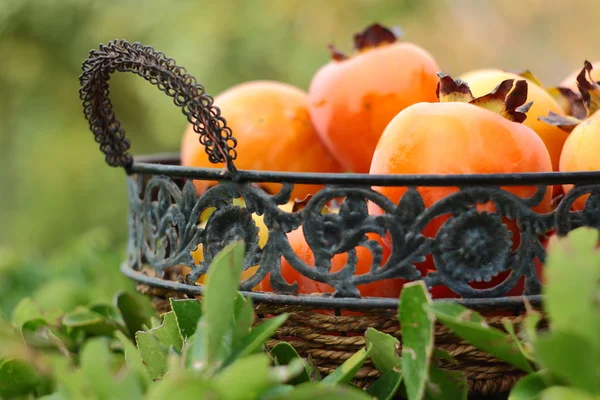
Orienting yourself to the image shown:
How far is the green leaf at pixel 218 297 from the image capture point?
14.6 inches

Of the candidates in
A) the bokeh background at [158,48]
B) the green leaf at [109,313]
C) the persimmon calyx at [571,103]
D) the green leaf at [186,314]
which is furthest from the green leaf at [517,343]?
the bokeh background at [158,48]

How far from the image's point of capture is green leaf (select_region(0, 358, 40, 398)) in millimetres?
538

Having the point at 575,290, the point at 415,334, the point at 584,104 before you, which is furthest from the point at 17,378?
the point at 584,104

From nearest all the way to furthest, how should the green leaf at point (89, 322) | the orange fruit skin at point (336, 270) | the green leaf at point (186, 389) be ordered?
the green leaf at point (186, 389), the orange fruit skin at point (336, 270), the green leaf at point (89, 322)

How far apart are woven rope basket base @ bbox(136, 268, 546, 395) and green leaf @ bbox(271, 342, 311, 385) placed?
0.03 metres

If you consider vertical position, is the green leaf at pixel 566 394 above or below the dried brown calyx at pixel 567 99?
below

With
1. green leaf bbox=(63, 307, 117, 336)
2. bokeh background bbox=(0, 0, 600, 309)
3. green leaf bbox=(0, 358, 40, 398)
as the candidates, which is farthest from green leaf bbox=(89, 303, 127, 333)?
bokeh background bbox=(0, 0, 600, 309)

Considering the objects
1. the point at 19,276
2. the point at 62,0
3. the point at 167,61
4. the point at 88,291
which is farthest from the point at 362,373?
the point at 62,0

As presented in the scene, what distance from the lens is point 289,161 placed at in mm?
742

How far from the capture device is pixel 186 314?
1.55ft

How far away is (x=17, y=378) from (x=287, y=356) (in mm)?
239

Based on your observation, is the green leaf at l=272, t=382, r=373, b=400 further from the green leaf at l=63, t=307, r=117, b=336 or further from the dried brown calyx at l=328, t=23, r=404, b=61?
the dried brown calyx at l=328, t=23, r=404, b=61

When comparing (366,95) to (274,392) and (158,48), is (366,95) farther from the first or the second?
(158,48)

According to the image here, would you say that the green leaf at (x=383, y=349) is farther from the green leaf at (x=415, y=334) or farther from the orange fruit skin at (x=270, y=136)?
the orange fruit skin at (x=270, y=136)
